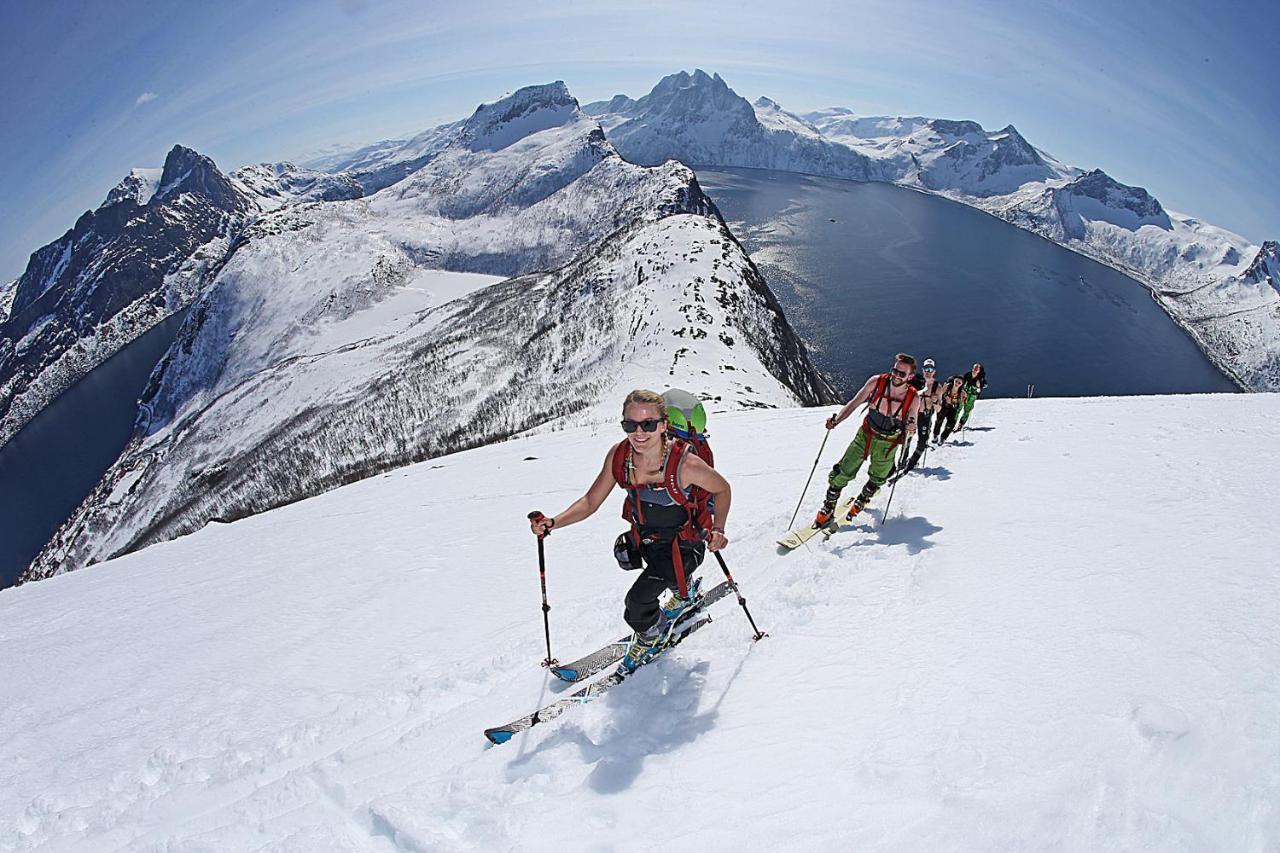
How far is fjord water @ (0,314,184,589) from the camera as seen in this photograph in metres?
116

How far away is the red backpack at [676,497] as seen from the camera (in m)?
5.50

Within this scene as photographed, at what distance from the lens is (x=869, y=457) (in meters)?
9.56

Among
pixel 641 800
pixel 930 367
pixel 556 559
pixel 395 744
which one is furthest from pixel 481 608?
pixel 930 367

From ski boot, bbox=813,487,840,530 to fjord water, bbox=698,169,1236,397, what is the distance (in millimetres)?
77798

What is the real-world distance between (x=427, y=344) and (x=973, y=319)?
113 m

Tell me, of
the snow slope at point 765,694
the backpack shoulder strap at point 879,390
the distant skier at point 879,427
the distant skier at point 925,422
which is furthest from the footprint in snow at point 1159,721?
the distant skier at point 925,422

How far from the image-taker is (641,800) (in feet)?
14.1

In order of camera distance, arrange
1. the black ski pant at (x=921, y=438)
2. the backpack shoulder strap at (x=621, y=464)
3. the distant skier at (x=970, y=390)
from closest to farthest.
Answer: the backpack shoulder strap at (x=621, y=464) → the black ski pant at (x=921, y=438) → the distant skier at (x=970, y=390)

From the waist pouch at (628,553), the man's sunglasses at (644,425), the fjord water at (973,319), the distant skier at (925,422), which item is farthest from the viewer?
the fjord water at (973,319)

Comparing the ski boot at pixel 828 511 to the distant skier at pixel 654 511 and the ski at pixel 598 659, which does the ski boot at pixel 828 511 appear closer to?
the ski at pixel 598 659

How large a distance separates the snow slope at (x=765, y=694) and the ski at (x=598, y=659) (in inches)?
9.9

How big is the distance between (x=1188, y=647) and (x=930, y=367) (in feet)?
25.6

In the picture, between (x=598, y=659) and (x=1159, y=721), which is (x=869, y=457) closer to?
(x=598, y=659)

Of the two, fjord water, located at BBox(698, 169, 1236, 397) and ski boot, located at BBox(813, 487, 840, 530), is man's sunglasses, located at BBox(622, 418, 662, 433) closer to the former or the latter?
ski boot, located at BBox(813, 487, 840, 530)
